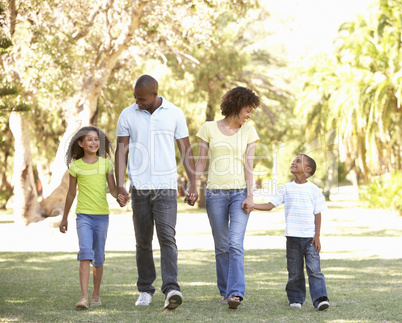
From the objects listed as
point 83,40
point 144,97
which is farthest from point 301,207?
point 83,40

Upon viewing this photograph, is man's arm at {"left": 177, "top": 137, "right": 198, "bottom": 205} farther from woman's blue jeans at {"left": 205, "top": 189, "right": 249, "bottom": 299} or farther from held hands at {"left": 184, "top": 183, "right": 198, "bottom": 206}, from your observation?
woman's blue jeans at {"left": 205, "top": 189, "right": 249, "bottom": 299}

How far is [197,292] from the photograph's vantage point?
266 inches

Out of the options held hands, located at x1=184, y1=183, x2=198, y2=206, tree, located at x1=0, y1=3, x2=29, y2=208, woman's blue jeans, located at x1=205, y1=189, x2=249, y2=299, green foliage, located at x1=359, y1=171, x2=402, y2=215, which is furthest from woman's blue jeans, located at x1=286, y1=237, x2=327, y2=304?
green foliage, located at x1=359, y1=171, x2=402, y2=215

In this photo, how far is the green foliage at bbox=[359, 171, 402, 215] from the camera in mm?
23952

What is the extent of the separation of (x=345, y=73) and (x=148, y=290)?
25.2 m

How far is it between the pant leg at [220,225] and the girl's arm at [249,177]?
21 cm

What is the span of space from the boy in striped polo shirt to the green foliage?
1870 cm

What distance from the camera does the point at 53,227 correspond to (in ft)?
56.6

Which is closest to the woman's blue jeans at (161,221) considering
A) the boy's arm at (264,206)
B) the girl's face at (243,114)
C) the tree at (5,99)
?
→ the boy's arm at (264,206)

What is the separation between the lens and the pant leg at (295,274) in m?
5.75

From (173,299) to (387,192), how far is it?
2099 centimetres

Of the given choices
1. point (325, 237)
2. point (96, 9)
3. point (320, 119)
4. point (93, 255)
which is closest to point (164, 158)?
point (93, 255)

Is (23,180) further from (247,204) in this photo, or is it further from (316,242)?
(316,242)

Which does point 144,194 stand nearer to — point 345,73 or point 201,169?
point 201,169
